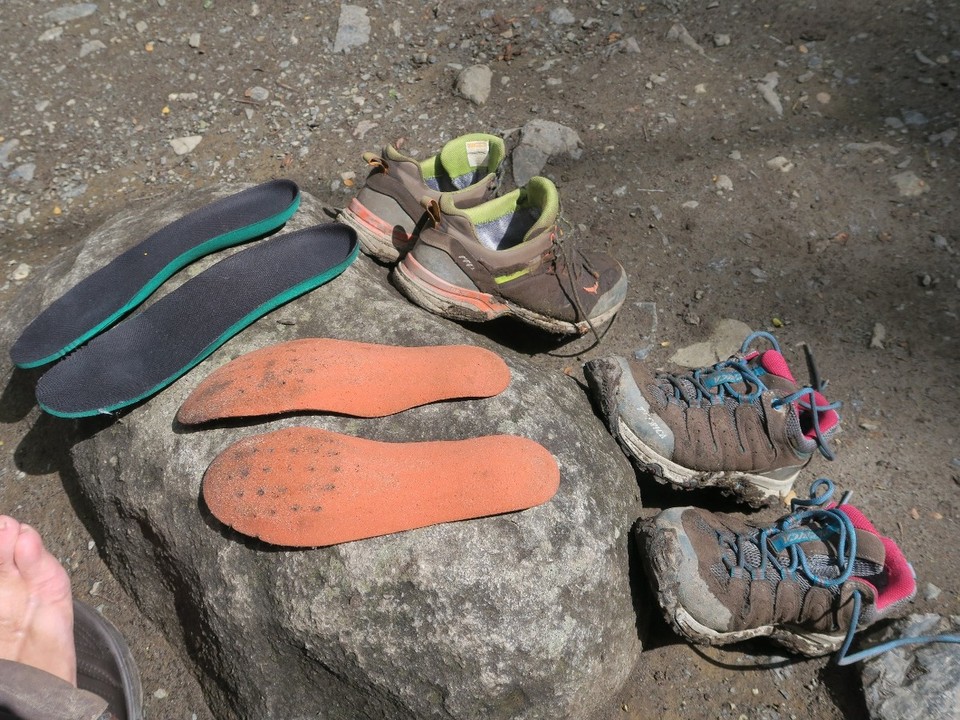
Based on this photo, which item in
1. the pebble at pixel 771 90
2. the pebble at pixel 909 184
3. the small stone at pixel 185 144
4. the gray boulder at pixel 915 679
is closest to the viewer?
the gray boulder at pixel 915 679

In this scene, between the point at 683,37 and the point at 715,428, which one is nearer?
the point at 715,428

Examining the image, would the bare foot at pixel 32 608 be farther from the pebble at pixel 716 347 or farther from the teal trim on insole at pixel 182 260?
the pebble at pixel 716 347

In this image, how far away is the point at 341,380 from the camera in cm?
165

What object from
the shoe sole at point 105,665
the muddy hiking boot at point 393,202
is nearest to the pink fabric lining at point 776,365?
the muddy hiking boot at point 393,202

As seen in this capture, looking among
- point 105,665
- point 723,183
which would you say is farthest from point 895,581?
point 105,665

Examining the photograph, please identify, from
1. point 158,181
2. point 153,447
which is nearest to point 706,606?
point 153,447

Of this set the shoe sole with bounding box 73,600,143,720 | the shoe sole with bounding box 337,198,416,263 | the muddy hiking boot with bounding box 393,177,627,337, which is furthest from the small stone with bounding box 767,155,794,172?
the shoe sole with bounding box 73,600,143,720

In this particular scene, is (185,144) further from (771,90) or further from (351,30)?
(771,90)

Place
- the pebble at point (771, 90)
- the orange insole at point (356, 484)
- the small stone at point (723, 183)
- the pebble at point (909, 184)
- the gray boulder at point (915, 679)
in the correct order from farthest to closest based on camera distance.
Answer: the pebble at point (771, 90)
the small stone at point (723, 183)
the pebble at point (909, 184)
the gray boulder at point (915, 679)
the orange insole at point (356, 484)

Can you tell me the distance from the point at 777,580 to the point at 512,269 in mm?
1185

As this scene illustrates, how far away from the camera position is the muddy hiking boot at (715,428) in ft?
6.16

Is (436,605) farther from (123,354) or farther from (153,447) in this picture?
(123,354)

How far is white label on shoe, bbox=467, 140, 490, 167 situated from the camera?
2.39m

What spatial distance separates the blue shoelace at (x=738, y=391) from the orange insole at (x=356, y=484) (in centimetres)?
63
